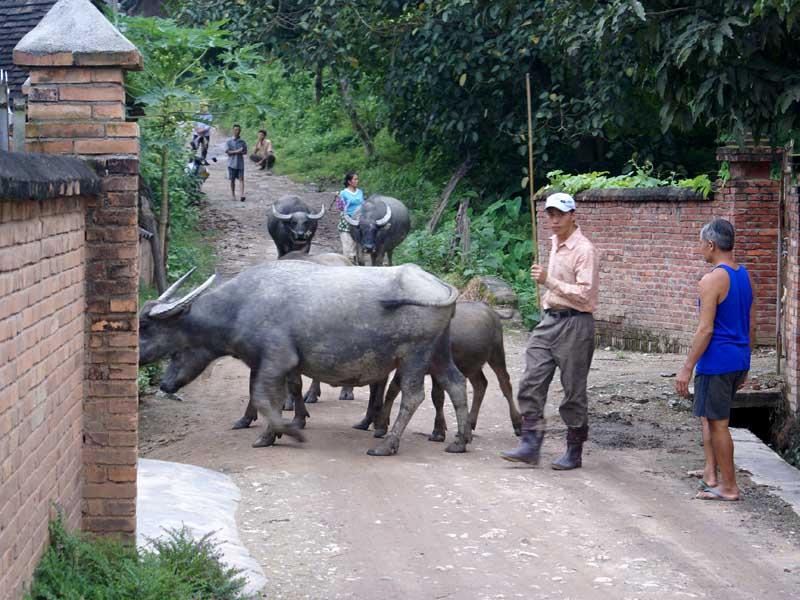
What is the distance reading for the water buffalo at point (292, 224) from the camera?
1761 cm

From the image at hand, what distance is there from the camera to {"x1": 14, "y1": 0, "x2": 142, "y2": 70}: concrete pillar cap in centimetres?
571

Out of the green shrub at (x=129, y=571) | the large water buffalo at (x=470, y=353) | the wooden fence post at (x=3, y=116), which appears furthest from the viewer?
the large water buffalo at (x=470, y=353)

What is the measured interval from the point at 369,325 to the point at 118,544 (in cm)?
406

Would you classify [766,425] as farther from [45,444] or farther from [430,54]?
[430,54]

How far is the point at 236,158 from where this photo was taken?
27547 mm

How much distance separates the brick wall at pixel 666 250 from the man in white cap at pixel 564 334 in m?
6.25

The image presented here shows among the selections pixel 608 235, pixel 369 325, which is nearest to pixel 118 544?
pixel 369 325

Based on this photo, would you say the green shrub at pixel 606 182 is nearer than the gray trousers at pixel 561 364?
No

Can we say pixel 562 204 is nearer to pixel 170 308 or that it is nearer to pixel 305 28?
pixel 170 308

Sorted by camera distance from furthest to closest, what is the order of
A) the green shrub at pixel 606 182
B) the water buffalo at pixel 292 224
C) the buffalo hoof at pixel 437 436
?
the water buffalo at pixel 292 224 → the green shrub at pixel 606 182 → the buffalo hoof at pixel 437 436

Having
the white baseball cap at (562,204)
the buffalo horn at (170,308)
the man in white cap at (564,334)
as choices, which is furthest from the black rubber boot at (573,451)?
the buffalo horn at (170,308)

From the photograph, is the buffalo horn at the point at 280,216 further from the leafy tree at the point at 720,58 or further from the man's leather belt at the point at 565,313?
the man's leather belt at the point at 565,313

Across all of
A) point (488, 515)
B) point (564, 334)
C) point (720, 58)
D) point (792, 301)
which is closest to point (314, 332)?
point (564, 334)

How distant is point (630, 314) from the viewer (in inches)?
635
